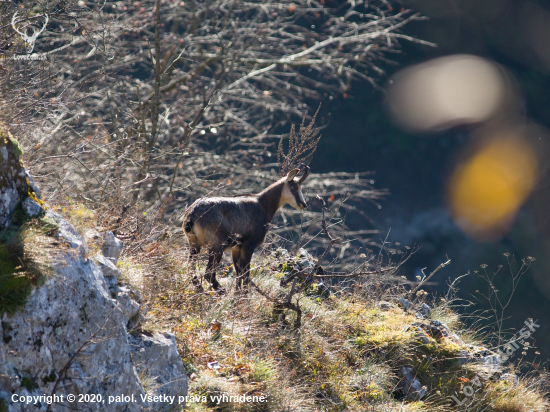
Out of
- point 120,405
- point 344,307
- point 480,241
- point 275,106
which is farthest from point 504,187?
point 120,405

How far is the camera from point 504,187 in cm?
2456

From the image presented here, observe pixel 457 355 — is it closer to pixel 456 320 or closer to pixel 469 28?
pixel 456 320

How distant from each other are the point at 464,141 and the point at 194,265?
900 inches

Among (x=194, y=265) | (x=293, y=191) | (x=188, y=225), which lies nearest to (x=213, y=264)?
(x=194, y=265)

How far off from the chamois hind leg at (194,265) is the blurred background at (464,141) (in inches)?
640

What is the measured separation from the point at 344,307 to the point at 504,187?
20.8 meters

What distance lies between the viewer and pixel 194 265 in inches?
250

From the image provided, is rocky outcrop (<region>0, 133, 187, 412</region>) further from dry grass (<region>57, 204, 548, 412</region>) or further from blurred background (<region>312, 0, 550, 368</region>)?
blurred background (<region>312, 0, 550, 368</region>)

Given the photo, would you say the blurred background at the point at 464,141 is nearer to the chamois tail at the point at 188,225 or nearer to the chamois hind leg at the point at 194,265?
the chamois hind leg at the point at 194,265

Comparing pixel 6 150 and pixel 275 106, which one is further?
pixel 275 106

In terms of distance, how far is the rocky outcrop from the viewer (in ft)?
9.97

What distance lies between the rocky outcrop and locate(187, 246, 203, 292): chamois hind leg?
209 cm

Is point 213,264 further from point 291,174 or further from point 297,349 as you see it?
point 291,174

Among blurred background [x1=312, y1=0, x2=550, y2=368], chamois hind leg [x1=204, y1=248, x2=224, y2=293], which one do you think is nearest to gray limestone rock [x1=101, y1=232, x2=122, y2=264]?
chamois hind leg [x1=204, y1=248, x2=224, y2=293]
